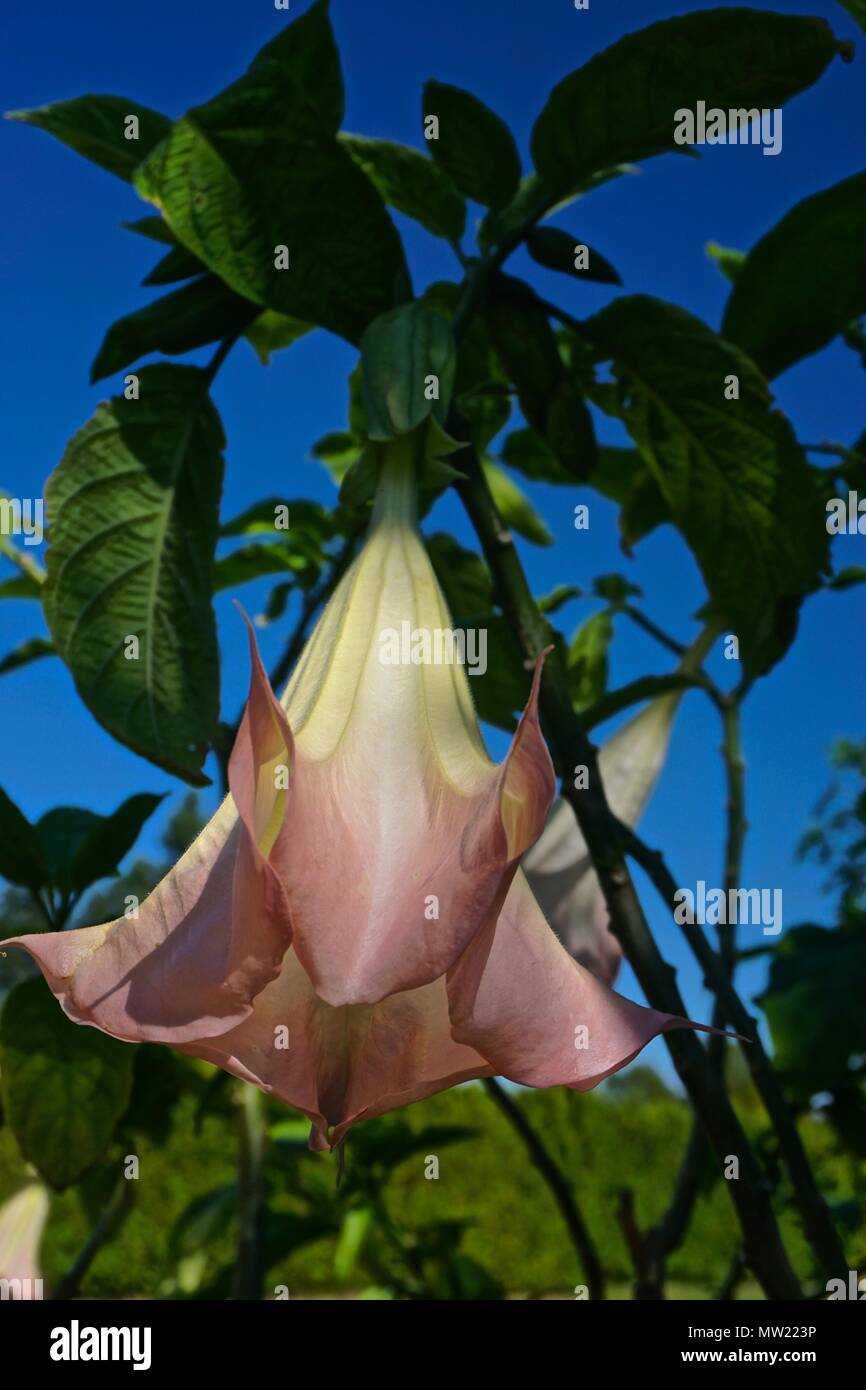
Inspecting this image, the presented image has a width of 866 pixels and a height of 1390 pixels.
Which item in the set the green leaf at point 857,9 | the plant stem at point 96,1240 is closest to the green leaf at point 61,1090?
the plant stem at point 96,1240

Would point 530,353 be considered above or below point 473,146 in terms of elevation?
below

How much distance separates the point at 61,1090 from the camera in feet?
2.47

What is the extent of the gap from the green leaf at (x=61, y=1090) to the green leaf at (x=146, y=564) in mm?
212

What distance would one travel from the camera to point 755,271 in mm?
775

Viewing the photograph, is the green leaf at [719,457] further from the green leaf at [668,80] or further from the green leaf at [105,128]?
the green leaf at [105,128]

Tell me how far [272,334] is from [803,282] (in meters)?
0.38

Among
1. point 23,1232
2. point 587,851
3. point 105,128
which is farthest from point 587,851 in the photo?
point 23,1232

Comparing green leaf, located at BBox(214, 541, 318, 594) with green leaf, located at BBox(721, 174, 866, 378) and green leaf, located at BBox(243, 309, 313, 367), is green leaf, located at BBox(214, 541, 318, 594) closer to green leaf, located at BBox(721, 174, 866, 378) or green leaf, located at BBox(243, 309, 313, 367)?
green leaf, located at BBox(243, 309, 313, 367)

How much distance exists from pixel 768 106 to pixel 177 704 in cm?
43

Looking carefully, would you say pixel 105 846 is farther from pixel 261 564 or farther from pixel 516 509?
pixel 516 509

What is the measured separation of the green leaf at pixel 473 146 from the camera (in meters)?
0.72

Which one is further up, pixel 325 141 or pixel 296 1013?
pixel 325 141
